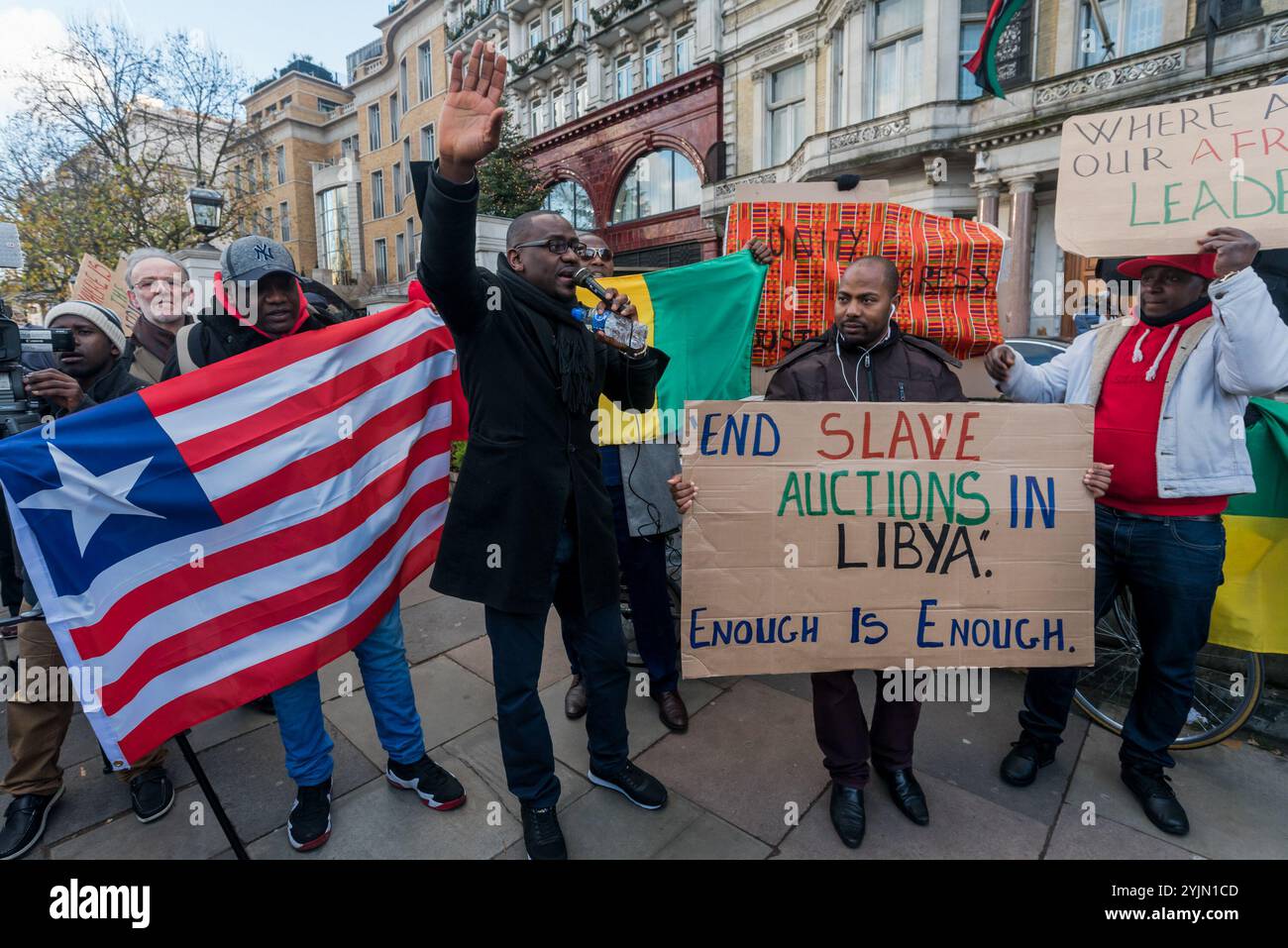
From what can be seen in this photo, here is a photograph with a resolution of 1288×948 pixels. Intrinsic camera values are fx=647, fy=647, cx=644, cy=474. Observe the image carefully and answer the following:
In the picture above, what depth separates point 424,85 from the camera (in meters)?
31.8

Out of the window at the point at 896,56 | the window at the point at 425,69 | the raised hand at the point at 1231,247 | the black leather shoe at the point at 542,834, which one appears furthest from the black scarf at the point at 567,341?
the window at the point at 425,69

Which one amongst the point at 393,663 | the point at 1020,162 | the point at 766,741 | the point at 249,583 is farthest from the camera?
the point at 1020,162

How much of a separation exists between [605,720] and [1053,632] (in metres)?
1.69

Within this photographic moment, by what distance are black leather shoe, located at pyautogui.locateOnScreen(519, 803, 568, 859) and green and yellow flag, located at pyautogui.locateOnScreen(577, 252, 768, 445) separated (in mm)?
1634

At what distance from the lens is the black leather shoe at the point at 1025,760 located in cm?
263

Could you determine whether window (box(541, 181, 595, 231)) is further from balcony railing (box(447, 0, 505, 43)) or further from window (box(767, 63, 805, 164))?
balcony railing (box(447, 0, 505, 43))

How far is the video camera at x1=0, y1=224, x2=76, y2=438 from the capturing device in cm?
241

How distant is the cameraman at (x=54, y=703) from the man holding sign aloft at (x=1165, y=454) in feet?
11.7

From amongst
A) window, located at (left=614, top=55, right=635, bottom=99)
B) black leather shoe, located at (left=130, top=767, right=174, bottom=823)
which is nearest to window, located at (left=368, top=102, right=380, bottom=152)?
window, located at (left=614, top=55, right=635, bottom=99)

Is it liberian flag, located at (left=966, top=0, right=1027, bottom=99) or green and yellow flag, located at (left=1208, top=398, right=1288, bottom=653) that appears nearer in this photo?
green and yellow flag, located at (left=1208, top=398, right=1288, bottom=653)

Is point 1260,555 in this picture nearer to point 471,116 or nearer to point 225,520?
point 471,116

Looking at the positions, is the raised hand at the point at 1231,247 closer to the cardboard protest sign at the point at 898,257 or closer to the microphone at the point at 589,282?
the cardboard protest sign at the point at 898,257
